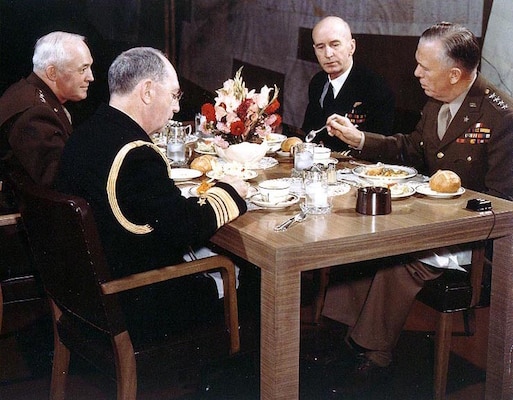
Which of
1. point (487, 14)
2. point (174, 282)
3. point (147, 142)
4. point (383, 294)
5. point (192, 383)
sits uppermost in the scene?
point (487, 14)

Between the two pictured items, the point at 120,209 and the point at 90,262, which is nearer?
the point at 90,262

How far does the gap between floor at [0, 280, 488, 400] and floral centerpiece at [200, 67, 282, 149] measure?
862 millimetres

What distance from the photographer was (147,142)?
2.02 meters

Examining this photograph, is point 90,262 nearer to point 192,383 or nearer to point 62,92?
point 192,383

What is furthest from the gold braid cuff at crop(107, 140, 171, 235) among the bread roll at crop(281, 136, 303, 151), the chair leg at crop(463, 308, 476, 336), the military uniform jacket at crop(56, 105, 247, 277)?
the chair leg at crop(463, 308, 476, 336)

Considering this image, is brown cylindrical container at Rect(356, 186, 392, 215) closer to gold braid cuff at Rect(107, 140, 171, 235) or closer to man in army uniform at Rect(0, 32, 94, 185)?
gold braid cuff at Rect(107, 140, 171, 235)

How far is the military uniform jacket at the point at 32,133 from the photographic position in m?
2.86

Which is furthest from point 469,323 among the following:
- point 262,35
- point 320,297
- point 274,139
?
point 262,35

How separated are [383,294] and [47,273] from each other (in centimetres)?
121

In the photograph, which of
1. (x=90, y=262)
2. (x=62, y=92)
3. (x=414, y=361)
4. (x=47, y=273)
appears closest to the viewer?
(x=90, y=262)

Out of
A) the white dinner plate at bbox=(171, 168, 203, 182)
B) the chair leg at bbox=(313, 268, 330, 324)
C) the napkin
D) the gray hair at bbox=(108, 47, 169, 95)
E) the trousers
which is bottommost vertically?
the chair leg at bbox=(313, 268, 330, 324)

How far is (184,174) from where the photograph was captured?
273 cm

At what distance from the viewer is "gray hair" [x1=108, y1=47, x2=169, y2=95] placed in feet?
6.95

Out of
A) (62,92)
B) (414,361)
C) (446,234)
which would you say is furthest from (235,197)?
(62,92)
